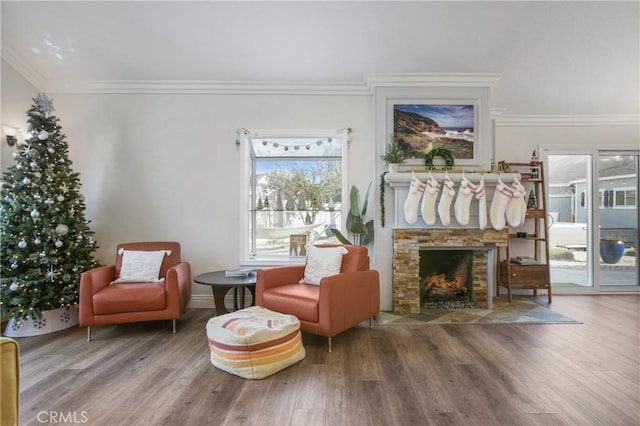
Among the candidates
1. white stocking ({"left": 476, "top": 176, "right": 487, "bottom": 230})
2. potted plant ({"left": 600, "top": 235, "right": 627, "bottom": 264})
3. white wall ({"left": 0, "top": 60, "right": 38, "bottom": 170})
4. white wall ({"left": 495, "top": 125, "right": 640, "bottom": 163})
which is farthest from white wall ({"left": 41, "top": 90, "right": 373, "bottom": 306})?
potted plant ({"left": 600, "top": 235, "right": 627, "bottom": 264})

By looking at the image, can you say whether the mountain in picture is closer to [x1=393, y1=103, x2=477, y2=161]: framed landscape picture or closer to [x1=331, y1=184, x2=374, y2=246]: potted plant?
[x1=393, y1=103, x2=477, y2=161]: framed landscape picture

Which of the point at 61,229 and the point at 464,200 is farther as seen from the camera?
the point at 464,200

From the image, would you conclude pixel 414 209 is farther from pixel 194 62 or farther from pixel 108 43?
pixel 108 43

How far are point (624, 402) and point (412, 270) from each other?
1959 mm

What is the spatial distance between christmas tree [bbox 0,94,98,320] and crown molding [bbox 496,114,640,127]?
18.8ft

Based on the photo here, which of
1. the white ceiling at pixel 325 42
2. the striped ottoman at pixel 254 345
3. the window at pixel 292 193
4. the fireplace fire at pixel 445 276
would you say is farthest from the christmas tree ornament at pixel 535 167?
the striped ottoman at pixel 254 345

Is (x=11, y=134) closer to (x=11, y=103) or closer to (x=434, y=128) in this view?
(x=11, y=103)

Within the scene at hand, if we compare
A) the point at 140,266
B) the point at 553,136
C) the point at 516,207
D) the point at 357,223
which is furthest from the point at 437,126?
the point at 140,266

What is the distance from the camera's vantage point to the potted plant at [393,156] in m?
3.66

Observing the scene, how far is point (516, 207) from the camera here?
3582 millimetres

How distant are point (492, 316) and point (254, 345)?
2810 mm

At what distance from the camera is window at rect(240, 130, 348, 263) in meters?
4.13

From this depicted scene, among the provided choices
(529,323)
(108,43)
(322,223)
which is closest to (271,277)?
(322,223)

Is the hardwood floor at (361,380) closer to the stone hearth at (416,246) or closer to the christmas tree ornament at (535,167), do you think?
the stone hearth at (416,246)
